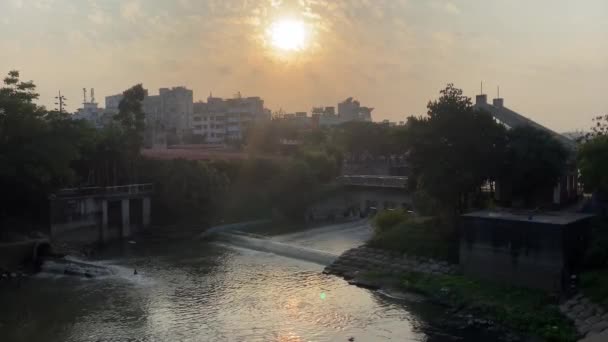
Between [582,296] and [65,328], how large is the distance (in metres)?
26.2

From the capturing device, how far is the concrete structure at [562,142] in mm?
44500

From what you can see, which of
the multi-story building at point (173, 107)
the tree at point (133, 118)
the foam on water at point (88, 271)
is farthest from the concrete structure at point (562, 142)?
the multi-story building at point (173, 107)

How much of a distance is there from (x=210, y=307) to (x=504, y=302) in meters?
15.9

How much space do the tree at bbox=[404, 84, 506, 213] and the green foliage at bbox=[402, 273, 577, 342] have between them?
6.42 m

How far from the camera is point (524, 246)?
96.9 feet

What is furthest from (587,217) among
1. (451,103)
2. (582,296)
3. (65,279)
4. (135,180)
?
(135,180)

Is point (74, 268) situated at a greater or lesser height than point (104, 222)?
lesser

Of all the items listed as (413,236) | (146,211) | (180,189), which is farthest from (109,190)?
(413,236)

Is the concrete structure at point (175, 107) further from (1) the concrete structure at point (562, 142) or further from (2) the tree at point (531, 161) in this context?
(2) the tree at point (531, 161)

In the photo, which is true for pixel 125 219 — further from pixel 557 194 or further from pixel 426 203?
pixel 557 194

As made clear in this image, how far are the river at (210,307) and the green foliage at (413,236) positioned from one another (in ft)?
16.6

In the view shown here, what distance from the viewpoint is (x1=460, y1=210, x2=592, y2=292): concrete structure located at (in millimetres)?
28312

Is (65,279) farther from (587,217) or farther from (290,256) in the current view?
(587,217)

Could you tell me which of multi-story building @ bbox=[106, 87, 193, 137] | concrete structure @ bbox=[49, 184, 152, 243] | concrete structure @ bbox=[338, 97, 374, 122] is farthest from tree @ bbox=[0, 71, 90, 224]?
concrete structure @ bbox=[338, 97, 374, 122]
